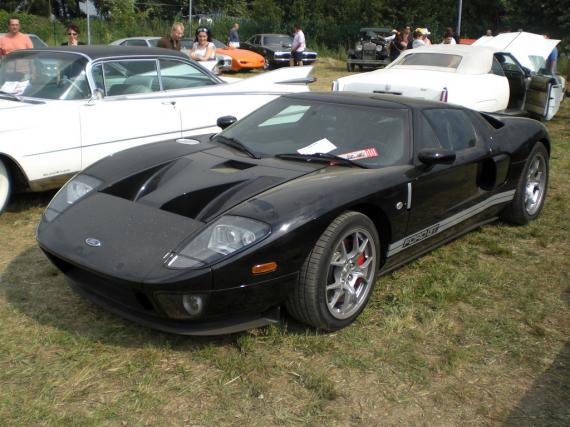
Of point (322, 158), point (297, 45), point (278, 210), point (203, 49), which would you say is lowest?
point (278, 210)

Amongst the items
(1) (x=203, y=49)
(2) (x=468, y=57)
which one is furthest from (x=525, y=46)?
(1) (x=203, y=49)

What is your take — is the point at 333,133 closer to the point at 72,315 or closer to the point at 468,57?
the point at 72,315

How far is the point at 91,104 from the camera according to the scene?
17.0ft

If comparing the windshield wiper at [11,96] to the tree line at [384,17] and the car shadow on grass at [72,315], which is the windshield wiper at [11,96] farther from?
the tree line at [384,17]

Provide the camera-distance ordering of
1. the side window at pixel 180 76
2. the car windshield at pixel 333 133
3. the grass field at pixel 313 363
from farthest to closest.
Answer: the side window at pixel 180 76, the car windshield at pixel 333 133, the grass field at pixel 313 363

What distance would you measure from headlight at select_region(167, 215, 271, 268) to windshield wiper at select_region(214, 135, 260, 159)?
0.90 metres

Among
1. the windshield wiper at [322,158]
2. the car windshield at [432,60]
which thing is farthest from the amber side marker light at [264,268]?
the car windshield at [432,60]

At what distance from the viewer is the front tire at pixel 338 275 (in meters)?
2.91

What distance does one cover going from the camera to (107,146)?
5.20 meters

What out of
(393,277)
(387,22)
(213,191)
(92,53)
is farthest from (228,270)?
(387,22)

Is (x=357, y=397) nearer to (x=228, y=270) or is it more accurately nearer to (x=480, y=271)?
(x=228, y=270)

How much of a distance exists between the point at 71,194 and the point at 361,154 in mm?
1700

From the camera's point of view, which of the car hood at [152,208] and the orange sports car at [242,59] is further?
the orange sports car at [242,59]

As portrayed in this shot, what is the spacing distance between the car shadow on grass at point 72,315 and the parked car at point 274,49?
19.4 meters
